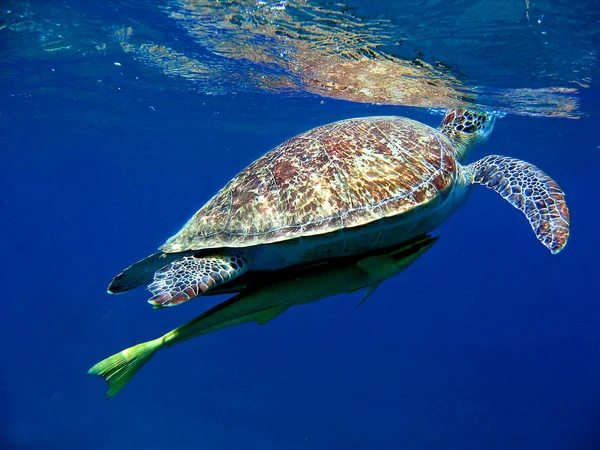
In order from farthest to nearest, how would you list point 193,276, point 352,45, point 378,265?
point 352,45
point 378,265
point 193,276

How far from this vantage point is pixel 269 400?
21812 millimetres

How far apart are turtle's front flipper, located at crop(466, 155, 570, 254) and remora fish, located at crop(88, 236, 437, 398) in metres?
1.13

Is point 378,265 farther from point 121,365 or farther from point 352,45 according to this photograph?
point 352,45

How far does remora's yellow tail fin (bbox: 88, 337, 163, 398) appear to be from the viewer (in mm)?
3020

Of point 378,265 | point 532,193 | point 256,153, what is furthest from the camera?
point 256,153

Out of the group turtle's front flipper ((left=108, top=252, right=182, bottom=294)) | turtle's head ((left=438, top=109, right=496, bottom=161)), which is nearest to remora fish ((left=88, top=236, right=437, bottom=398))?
turtle's front flipper ((left=108, top=252, right=182, bottom=294))

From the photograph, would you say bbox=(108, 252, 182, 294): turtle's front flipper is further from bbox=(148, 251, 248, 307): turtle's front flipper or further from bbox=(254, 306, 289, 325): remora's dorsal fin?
bbox=(254, 306, 289, 325): remora's dorsal fin

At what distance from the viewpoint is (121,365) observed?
3088 millimetres

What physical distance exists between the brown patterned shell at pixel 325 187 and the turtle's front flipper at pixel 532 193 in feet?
2.38

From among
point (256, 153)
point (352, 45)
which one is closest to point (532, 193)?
point (352, 45)

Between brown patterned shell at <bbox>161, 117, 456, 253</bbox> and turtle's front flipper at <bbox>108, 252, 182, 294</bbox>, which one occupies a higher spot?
brown patterned shell at <bbox>161, 117, 456, 253</bbox>

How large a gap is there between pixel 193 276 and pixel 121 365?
2.82 feet

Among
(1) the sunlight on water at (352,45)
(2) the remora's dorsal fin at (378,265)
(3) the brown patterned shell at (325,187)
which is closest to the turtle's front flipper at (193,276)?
(3) the brown patterned shell at (325,187)

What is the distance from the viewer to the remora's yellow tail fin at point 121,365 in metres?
3.02
